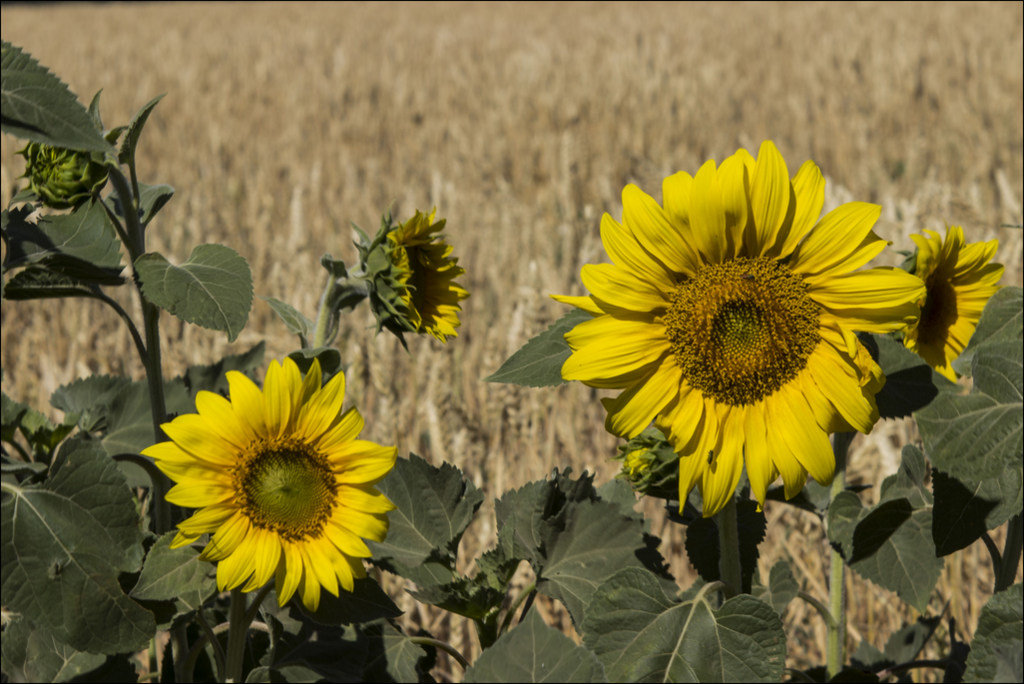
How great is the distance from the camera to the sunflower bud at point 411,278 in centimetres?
137

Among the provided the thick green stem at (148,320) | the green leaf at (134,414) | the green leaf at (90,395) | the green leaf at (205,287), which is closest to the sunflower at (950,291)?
the green leaf at (205,287)

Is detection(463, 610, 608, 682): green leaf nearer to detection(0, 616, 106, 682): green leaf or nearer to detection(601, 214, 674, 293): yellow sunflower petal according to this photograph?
detection(601, 214, 674, 293): yellow sunflower petal

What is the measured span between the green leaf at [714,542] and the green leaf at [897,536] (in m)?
0.10

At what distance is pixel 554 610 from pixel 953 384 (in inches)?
48.0

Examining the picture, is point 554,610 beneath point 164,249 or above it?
beneath

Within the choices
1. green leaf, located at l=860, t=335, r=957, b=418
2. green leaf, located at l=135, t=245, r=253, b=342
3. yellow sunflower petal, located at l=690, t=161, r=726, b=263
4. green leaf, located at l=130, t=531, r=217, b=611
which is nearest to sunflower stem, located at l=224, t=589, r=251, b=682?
green leaf, located at l=130, t=531, r=217, b=611

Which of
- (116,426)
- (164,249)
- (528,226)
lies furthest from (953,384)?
(164,249)

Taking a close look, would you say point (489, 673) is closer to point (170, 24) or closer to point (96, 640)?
point (96, 640)

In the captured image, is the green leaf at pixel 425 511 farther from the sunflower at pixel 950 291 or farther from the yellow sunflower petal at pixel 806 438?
the sunflower at pixel 950 291

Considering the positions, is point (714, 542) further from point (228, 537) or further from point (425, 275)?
point (228, 537)

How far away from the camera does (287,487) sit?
117cm

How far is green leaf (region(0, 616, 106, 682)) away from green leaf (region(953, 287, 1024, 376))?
3.36 feet

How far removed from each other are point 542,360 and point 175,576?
1.51 feet

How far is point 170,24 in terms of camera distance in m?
15.6
